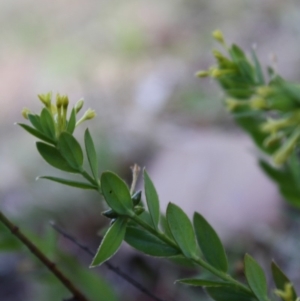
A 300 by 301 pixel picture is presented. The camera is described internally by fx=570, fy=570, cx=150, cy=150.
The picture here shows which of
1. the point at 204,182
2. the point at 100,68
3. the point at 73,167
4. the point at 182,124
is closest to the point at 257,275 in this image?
the point at 73,167

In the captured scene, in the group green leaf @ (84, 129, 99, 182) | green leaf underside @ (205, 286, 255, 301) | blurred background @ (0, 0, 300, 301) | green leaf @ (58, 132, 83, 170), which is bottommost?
blurred background @ (0, 0, 300, 301)

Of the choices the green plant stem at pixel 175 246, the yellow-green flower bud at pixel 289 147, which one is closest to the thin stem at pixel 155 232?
the green plant stem at pixel 175 246

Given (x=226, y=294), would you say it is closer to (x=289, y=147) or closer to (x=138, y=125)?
(x=289, y=147)

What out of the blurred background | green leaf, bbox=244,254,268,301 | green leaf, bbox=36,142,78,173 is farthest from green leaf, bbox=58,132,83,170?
the blurred background

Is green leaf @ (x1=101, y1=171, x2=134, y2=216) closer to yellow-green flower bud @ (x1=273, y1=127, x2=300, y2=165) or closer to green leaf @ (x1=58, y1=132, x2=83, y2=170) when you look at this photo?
green leaf @ (x1=58, y1=132, x2=83, y2=170)

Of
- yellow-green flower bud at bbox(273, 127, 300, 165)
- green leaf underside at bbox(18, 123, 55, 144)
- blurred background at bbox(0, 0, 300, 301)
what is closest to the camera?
green leaf underside at bbox(18, 123, 55, 144)

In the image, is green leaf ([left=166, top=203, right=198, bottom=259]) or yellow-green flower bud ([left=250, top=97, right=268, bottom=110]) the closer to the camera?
green leaf ([left=166, top=203, right=198, bottom=259])

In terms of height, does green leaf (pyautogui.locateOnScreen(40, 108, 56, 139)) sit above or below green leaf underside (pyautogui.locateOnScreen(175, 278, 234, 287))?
above

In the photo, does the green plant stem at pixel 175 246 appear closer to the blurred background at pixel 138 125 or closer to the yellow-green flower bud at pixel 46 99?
the yellow-green flower bud at pixel 46 99

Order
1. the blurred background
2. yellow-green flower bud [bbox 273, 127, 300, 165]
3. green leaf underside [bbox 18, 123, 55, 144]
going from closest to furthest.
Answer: green leaf underside [bbox 18, 123, 55, 144] < yellow-green flower bud [bbox 273, 127, 300, 165] < the blurred background
